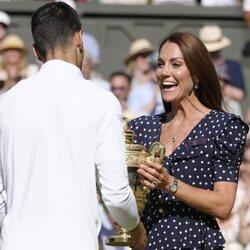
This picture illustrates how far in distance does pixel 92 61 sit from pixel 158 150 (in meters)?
5.87

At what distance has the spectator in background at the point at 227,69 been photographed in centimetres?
1171

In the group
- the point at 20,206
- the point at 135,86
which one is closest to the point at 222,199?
the point at 20,206

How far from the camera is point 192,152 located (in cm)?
649

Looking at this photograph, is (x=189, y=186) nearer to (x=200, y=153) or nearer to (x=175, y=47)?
(x=200, y=153)

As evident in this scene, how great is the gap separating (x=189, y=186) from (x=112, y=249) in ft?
13.1

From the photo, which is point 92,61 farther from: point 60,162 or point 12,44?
point 60,162

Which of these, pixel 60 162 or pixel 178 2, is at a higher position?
pixel 178 2

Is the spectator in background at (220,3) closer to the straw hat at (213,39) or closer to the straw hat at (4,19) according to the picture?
the straw hat at (213,39)

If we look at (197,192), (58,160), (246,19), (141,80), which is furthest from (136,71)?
(58,160)

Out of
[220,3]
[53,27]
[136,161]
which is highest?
[220,3]

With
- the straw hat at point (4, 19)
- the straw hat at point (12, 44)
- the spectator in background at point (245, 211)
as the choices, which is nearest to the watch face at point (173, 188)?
the spectator in background at point (245, 211)

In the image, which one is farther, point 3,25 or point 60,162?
point 3,25

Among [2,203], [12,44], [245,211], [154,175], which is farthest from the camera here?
[12,44]

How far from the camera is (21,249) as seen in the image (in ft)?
18.0
